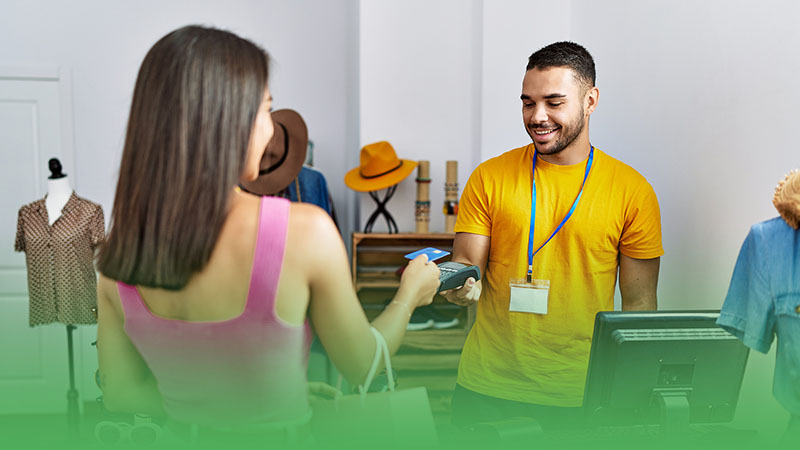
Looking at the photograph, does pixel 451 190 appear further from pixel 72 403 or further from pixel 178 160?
pixel 178 160

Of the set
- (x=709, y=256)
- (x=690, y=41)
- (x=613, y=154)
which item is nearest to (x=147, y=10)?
(x=613, y=154)

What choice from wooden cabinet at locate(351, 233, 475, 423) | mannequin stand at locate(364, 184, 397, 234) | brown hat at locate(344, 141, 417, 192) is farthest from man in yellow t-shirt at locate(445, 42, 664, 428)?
mannequin stand at locate(364, 184, 397, 234)

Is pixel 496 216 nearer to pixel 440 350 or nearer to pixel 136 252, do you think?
pixel 136 252

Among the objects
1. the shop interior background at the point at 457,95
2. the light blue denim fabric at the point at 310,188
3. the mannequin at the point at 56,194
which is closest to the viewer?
the shop interior background at the point at 457,95

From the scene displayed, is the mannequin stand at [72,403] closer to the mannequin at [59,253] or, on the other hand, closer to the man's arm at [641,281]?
the mannequin at [59,253]

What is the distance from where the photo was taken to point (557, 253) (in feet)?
6.09

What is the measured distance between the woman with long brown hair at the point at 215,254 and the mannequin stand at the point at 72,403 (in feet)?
9.02

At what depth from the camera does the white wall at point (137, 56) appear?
14.3 ft

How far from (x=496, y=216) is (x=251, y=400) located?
1.20 m

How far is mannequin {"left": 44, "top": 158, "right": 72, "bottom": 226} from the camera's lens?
124 inches

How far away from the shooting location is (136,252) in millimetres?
826

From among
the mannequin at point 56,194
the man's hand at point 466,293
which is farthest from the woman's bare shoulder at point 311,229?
the mannequin at point 56,194

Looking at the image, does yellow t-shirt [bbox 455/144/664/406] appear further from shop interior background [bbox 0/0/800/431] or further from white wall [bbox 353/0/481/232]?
white wall [bbox 353/0/481/232]

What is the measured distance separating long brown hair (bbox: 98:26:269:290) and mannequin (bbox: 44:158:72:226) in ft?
8.81
